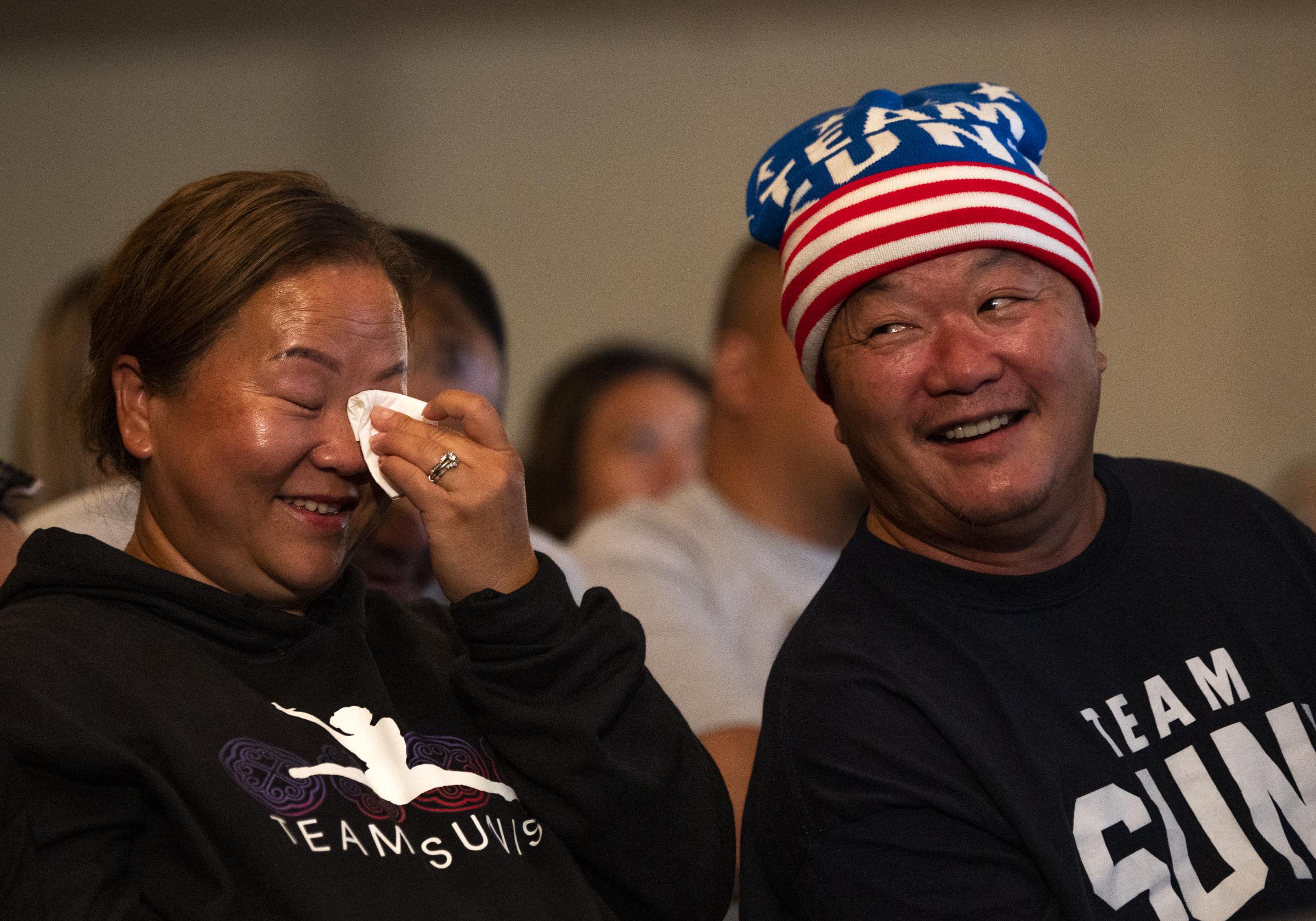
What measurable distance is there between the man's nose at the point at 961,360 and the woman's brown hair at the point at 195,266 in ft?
1.87

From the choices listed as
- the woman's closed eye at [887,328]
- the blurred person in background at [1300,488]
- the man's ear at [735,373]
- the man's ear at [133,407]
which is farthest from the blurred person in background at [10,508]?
the blurred person in background at [1300,488]

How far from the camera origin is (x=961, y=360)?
52.1 inches

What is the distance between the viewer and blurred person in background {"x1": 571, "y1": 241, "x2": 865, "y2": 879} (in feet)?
7.07

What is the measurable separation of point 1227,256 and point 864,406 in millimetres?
3595

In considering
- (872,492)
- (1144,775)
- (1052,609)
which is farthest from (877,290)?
(1144,775)

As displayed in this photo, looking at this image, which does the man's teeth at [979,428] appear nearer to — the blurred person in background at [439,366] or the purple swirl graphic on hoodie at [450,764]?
the purple swirl graphic on hoodie at [450,764]

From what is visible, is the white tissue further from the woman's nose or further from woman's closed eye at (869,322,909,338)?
woman's closed eye at (869,322,909,338)

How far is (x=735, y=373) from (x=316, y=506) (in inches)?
54.3

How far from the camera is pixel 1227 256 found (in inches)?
177

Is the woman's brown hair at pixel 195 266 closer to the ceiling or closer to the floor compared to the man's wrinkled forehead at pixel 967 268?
closer to the floor

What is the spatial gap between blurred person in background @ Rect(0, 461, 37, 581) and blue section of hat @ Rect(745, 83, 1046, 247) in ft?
2.87

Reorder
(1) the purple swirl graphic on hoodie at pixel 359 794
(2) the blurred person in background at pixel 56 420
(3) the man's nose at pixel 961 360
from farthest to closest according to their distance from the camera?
(2) the blurred person in background at pixel 56 420, (3) the man's nose at pixel 961 360, (1) the purple swirl graphic on hoodie at pixel 359 794

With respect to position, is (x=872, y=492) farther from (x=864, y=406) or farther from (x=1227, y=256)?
(x=1227, y=256)

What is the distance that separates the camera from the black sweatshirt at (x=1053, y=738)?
4.11ft
